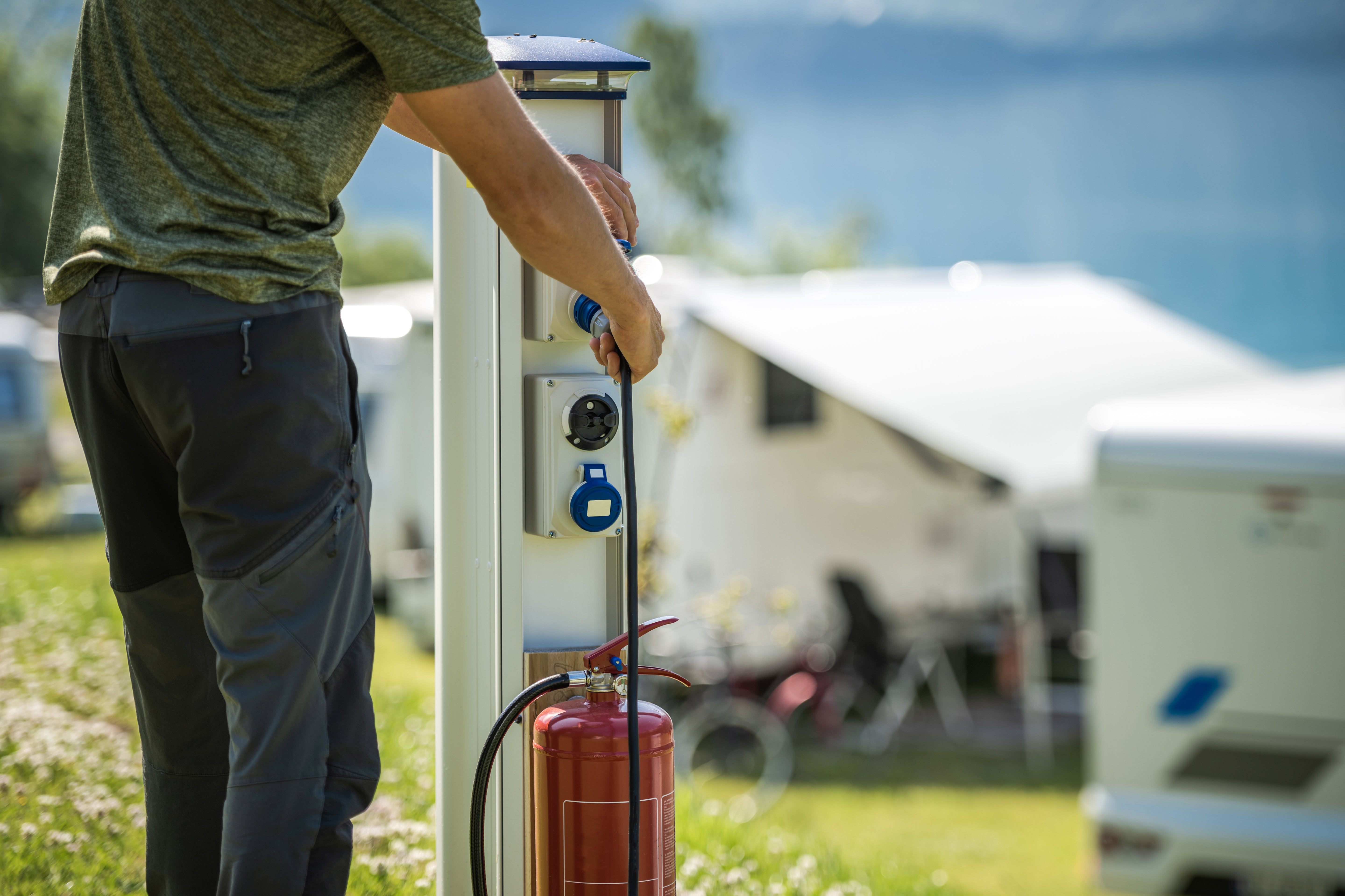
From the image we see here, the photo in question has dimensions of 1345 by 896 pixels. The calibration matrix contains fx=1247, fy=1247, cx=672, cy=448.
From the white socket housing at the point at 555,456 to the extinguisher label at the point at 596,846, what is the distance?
0.47 meters

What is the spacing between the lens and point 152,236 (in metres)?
1.41

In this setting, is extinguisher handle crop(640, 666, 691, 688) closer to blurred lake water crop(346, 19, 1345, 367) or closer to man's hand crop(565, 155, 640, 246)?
man's hand crop(565, 155, 640, 246)

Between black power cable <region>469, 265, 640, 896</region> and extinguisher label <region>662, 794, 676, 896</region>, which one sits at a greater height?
black power cable <region>469, 265, 640, 896</region>

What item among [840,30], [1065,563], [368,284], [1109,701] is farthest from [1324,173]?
[1109,701]

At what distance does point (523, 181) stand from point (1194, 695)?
408 centimetres

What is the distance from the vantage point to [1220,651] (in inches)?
183

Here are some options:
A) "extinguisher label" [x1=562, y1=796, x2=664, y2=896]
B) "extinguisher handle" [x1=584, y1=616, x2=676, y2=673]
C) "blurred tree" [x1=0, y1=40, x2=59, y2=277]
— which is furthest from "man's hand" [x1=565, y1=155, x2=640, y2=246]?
"blurred tree" [x1=0, y1=40, x2=59, y2=277]

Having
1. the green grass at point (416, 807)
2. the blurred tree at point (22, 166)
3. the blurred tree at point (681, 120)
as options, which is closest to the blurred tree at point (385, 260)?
the blurred tree at point (681, 120)

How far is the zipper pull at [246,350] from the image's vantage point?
1415 millimetres

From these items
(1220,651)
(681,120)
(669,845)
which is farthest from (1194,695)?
(681,120)

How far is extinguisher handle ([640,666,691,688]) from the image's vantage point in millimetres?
1875

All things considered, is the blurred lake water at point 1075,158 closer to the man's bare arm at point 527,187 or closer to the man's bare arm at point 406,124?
the man's bare arm at point 406,124

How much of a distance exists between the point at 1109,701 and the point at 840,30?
A: 2833 inches

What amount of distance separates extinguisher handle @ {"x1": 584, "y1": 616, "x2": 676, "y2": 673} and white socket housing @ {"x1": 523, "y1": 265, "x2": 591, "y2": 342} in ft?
1.69
